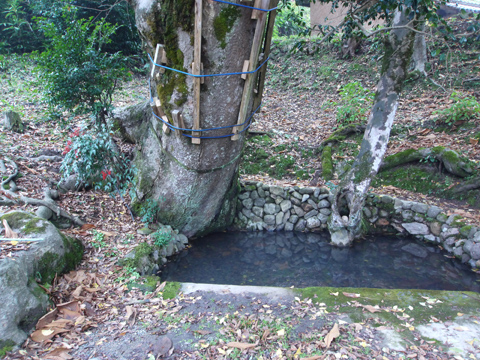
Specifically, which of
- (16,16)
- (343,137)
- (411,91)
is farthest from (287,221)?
(16,16)

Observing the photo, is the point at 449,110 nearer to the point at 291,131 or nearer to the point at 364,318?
the point at 291,131

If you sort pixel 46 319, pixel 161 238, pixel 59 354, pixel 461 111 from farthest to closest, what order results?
pixel 461 111, pixel 161 238, pixel 46 319, pixel 59 354

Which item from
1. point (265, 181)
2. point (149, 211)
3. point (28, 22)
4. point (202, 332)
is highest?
point (28, 22)

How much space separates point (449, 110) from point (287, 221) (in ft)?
14.4

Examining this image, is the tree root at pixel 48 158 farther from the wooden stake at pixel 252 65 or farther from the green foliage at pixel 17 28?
the green foliage at pixel 17 28

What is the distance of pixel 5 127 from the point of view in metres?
6.19

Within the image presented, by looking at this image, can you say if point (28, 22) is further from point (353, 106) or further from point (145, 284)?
point (145, 284)

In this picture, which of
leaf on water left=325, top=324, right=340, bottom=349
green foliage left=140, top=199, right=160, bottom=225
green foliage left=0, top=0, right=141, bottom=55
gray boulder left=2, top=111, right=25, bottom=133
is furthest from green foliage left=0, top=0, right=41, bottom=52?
leaf on water left=325, top=324, right=340, bottom=349

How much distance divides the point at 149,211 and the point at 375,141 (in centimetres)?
390

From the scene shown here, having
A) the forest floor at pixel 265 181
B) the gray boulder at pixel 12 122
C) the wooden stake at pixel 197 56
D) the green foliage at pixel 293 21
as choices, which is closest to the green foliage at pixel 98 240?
the forest floor at pixel 265 181

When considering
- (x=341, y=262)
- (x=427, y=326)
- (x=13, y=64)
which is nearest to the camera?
(x=427, y=326)

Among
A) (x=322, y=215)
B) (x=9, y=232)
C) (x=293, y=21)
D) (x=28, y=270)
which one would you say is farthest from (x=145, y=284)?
(x=293, y=21)

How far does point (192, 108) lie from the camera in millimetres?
4613

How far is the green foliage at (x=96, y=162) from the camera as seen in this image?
4.59 metres
